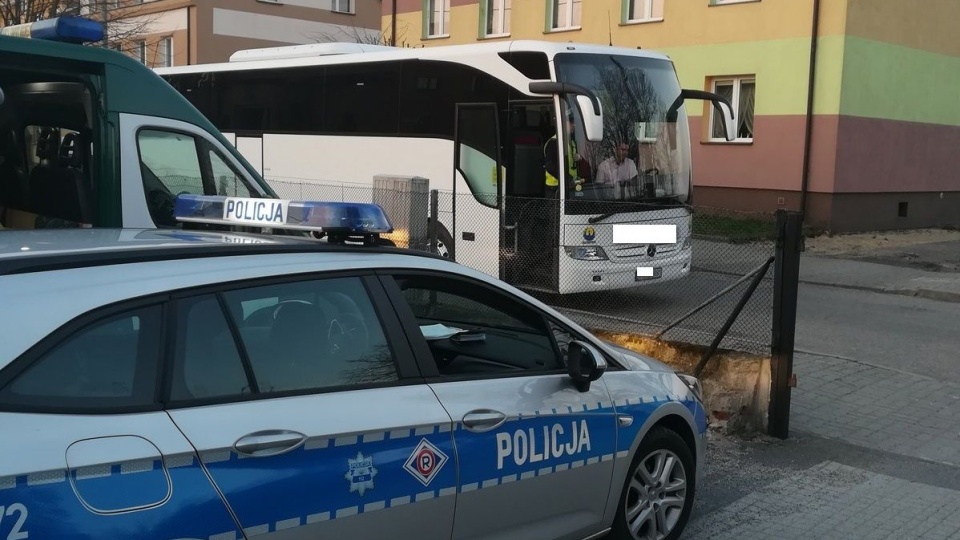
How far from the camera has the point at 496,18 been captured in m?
26.7

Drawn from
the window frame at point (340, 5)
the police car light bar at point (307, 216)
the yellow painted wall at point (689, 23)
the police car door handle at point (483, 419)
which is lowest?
the police car door handle at point (483, 419)

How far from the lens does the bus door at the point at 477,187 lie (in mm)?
11141

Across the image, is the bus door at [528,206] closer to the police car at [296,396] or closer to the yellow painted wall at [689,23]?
the police car at [296,396]

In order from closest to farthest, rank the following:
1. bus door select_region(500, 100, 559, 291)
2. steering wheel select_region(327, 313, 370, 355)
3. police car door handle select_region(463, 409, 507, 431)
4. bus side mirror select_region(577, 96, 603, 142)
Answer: steering wheel select_region(327, 313, 370, 355) < police car door handle select_region(463, 409, 507, 431) < bus side mirror select_region(577, 96, 603, 142) < bus door select_region(500, 100, 559, 291)

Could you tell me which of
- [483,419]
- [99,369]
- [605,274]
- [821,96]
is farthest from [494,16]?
[99,369]

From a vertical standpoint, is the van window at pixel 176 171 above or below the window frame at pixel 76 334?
above

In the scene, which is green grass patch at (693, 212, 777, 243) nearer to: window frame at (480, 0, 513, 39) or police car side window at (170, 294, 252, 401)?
police car side window at (170, 294, 252, 401)

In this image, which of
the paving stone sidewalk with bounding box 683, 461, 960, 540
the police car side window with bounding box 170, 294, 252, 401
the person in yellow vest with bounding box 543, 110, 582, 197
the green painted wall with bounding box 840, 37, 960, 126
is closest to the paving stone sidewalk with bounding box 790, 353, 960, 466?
the paving stone sidewalk with bounding box 683, 461, 960, 540

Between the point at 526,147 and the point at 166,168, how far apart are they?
4.90 m

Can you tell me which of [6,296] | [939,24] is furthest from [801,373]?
[939,24]

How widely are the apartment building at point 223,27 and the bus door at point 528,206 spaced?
26586 mm

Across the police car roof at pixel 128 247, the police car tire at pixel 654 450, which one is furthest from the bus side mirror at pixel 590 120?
the police car roof at pixel 128 247

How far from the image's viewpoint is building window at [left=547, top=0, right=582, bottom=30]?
24703 mm

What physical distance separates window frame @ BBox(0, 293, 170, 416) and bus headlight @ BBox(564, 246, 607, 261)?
24.9ft
